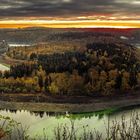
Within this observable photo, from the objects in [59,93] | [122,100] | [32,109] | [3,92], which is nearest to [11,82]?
[3,92]

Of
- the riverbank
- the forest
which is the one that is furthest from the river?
the forest

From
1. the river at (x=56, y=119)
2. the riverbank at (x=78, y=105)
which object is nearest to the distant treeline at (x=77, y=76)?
the riverbank at (x=78, y=105)

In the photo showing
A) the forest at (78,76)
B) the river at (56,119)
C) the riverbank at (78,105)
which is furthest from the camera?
the forest at (78,76)

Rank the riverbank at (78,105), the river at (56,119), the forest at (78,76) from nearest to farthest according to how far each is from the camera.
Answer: the river at (56,119) < the riverbank at (78,105) < the forest at (78,76)

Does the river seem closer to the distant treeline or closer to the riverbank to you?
the riverbank

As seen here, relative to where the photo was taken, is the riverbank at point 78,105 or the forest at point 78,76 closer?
the riverbank at point 78,105

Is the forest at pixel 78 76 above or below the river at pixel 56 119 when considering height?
below

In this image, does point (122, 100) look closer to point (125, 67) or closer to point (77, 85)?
point (77, 85)

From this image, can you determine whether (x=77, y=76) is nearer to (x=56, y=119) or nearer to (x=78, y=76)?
(x=78, y=76)

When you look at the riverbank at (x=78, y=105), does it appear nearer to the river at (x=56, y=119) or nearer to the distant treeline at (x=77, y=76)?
the river at (x=56, y=119)
